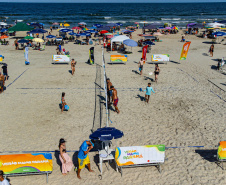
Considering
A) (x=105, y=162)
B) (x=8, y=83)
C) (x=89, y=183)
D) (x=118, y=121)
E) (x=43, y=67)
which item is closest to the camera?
(x=89, y=183)

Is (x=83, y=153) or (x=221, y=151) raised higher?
(x=83, y=153)

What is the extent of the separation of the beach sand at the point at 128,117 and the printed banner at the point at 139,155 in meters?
0.40

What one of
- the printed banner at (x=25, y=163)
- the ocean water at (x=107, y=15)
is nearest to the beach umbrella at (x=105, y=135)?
the printed banner at (x=25, y=163)

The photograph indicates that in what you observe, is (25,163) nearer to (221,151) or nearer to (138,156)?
(138,156)

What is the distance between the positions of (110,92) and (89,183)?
527 centimetres

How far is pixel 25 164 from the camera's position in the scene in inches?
241

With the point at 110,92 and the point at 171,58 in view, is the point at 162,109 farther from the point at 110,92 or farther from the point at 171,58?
the point at 171,58

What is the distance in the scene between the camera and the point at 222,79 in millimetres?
15219

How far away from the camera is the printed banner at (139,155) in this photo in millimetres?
6496

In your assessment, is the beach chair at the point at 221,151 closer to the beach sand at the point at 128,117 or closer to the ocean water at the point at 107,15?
the beach sand at the point at 128,117

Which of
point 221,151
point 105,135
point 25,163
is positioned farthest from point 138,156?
point 25,163

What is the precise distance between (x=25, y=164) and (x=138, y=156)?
337cm

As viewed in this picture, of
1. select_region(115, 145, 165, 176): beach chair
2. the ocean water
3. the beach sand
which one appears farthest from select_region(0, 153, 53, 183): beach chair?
the ocean water

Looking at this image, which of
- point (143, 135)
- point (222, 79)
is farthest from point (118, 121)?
point (222, 79)
